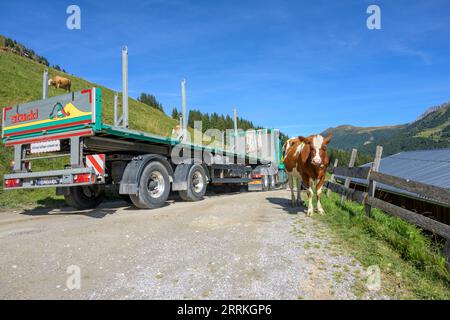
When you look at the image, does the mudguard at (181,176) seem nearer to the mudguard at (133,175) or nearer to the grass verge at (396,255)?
the mudguard at (133,175)

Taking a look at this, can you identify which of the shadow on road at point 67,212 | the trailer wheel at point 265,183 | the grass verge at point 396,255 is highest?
the trailer wheel at point 265,183

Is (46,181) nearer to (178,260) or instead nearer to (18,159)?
(18,159)

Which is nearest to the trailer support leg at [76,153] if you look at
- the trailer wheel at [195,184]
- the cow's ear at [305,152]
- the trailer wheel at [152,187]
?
the trailer wheel at [152,187]

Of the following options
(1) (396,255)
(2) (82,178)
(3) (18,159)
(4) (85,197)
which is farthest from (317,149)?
(3) (18,159)

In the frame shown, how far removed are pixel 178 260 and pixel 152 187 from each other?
4.57 metres

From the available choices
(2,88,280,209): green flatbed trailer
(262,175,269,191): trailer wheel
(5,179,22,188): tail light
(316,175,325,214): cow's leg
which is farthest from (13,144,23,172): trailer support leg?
(262,175,269,191): trailer wheel

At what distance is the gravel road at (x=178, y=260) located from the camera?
3.03 meters

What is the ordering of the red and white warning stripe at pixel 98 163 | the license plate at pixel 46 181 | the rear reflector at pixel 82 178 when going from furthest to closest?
1. the license plate at pixel 46 181
2. the red and white warning stripe at pixel 98 163
3. the rear reflector at pixel 82 178

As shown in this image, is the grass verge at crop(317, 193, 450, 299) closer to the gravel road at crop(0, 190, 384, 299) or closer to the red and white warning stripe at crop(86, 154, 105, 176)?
the gravel road at crop(0, 190, 384, 299)

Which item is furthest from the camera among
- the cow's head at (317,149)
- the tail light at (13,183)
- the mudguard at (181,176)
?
the mudguard at (181,176)

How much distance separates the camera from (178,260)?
12.7 feet

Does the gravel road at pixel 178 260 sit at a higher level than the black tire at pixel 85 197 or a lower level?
lower

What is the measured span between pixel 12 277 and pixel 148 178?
4.60 metres
